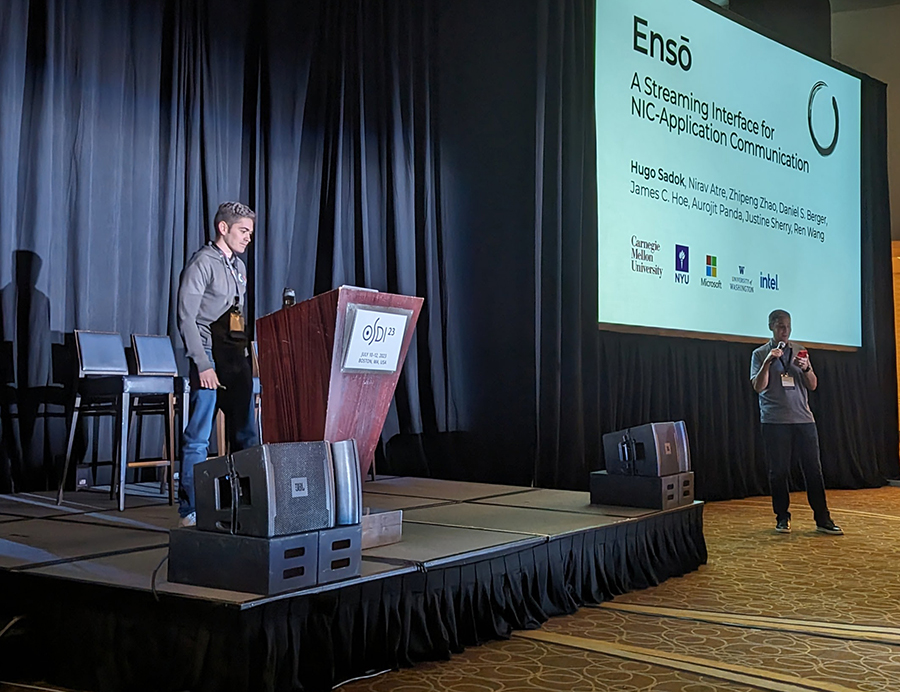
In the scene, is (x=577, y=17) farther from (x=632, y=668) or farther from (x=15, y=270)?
(x=632, y=668)

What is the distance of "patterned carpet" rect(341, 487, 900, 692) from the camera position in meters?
2.49

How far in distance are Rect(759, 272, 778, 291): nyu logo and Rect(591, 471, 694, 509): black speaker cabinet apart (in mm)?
3320

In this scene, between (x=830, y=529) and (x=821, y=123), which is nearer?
(x=830, y=529)

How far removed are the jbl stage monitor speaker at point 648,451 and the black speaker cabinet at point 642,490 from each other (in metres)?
0.03

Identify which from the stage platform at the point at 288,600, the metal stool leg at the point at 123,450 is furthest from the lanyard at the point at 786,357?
the metal stool leg at the point at 123,450

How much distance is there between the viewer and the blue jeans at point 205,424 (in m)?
3.46

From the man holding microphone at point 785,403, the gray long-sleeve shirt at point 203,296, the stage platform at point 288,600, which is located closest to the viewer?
the stage platform at point 288,600

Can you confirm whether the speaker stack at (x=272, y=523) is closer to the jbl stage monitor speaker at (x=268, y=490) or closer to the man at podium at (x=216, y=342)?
the jbl stage monitor speaker at (x=268, y=490)

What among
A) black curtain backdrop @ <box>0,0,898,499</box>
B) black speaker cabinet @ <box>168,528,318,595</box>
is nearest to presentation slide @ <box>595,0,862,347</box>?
black curtain backdrop @ <box>0,0,898,499</box>

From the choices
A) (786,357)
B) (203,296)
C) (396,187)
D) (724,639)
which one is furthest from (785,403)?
(203,296)

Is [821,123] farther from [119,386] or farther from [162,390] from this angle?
[119,386]

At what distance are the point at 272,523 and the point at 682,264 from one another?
4670 mm

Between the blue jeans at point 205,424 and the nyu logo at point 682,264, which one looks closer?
the blue jeans at point 205,424

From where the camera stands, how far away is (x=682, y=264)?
21.0 ft
